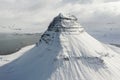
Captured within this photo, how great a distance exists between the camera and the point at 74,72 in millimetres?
113125

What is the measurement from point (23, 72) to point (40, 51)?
1551cm

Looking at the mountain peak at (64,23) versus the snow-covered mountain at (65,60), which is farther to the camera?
the mountain peak at (64,23)

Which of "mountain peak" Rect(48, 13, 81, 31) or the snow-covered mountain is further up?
"mountain peak" Rect(48, 13, 81, 31)

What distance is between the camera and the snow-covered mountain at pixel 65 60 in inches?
4478

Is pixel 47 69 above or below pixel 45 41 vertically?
below

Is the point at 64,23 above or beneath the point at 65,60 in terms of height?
above

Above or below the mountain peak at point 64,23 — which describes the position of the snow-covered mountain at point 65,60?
below

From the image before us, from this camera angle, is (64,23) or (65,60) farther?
(64,23)

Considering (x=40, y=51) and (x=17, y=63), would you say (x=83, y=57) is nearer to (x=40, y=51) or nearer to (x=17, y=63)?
(x=40, y=51)

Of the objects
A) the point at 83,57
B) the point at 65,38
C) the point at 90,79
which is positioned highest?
the point at 65,38

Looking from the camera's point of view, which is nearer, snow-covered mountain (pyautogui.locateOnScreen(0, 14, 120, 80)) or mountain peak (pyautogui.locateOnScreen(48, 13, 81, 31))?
snow-covered mountain (pyautogui.locateOnScreen(0, 14, 120, 80))

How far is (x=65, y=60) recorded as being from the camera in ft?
389

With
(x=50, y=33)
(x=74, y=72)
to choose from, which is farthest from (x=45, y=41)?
(x=74, y=72)

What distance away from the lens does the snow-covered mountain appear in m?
114
